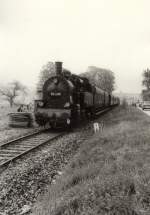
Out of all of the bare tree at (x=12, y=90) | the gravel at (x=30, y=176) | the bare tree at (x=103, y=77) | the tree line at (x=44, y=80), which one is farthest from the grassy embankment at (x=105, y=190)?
the bare tree at (x=103, y=77)

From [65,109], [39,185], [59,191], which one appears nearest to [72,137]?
[65,109]

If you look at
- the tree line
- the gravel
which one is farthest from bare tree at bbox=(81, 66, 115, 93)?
the gravel

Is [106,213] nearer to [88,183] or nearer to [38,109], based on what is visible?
[88,183]

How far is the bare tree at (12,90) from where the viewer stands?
6538cm

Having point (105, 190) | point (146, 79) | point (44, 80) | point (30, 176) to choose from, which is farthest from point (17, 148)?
point (146, 79)

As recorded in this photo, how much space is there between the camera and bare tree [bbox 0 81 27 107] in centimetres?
6538

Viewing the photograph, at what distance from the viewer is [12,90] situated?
221ft

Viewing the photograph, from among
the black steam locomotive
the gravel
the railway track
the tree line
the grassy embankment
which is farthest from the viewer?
the tree line

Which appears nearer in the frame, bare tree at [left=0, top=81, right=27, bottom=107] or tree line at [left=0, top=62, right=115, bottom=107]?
tree line at [left=0, top=62, right=115, bottom=107]

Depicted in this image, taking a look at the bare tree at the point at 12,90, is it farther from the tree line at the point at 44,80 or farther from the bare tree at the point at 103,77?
the bare tree at the point at 103,77

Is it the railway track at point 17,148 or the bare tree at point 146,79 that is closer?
the railway track at point 17,148

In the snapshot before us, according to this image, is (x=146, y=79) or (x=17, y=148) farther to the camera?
(x=146, y=79)

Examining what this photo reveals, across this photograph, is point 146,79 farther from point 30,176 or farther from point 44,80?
point 30,176

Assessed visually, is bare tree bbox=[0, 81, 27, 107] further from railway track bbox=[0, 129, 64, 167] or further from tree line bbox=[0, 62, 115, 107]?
railway track bbox=[0, 129, 64, 167]
